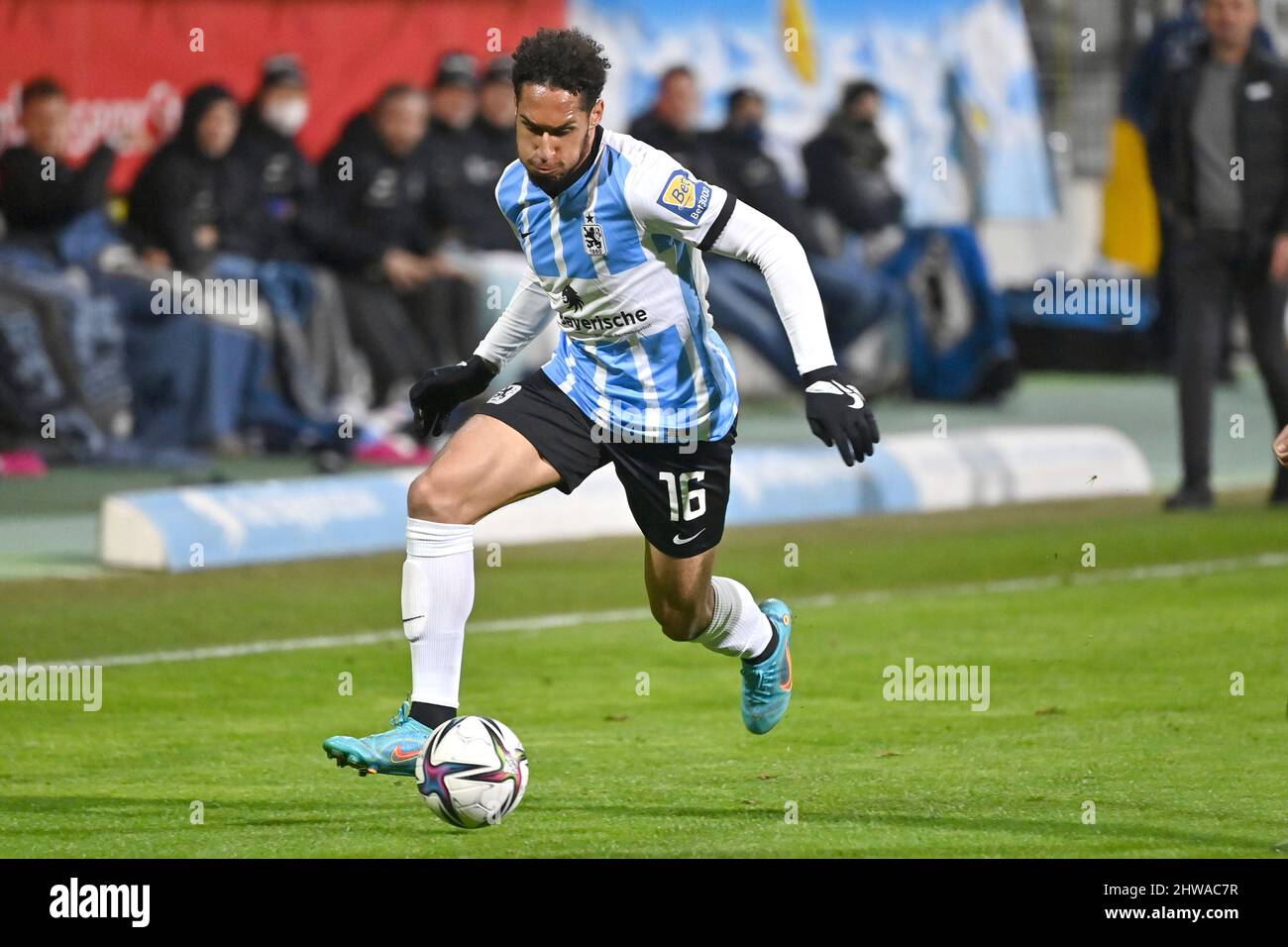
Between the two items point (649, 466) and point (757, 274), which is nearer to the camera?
point (649, 466)

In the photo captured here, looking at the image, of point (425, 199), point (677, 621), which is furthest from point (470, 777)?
point (425, 199)

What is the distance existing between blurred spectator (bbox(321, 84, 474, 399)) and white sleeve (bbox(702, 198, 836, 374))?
31.7 feet

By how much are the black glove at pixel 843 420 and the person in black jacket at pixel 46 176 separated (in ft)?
31.8

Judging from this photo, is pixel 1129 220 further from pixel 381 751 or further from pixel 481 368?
pixel 381 751

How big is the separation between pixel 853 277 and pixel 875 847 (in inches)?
507

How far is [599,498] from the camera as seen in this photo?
1309cm

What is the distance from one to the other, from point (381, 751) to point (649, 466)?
1296 mm

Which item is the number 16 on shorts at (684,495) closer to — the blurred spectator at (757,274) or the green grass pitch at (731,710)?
the green grass pitch at (731,710)

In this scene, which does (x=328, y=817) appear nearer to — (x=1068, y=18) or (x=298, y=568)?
(x=298, y=568)

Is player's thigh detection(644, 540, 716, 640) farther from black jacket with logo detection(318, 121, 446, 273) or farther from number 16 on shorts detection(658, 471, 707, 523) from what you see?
black jacket with logo detection(318, 121, 446, 273)

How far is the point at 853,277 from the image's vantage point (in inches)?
728

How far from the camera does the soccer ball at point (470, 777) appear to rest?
590 centimetres

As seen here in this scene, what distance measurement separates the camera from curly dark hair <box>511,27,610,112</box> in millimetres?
6246
